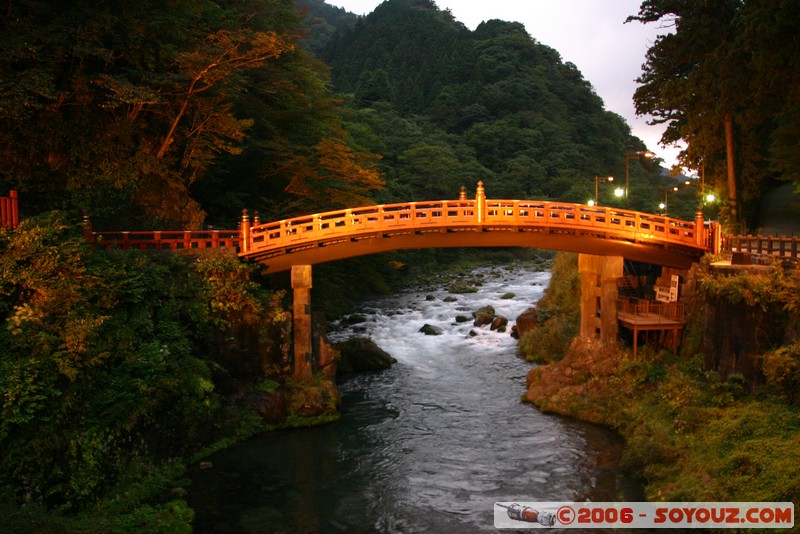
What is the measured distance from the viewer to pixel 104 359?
1609 centimetres

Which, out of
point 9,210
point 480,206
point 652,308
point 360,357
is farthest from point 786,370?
point 9,210

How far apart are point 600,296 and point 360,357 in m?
11.3

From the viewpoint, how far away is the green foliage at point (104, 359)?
13562 mm

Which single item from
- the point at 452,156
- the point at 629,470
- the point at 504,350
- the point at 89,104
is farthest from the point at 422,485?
the point at 452,156

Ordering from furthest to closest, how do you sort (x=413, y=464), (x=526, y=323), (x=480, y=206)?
(x=526, y=323) < (x=480, y=206) < (x=413, y=464)

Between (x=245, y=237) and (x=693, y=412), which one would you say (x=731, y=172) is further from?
(x=245, y=237)

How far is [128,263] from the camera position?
19.1 meters

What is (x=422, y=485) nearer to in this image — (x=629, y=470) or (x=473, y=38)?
(x=629, y=470)

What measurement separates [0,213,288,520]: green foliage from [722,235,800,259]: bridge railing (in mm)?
17132

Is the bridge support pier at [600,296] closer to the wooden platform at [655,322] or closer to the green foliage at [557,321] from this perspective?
the wooden platform at [655,322]

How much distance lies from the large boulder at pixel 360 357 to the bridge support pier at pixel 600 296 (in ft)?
31.0

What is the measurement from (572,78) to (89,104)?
328 ft

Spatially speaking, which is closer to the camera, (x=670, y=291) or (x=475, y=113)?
(x=670, y=291)

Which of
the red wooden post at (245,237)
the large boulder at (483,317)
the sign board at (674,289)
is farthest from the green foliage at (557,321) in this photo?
the red wooden post at (245,237)
